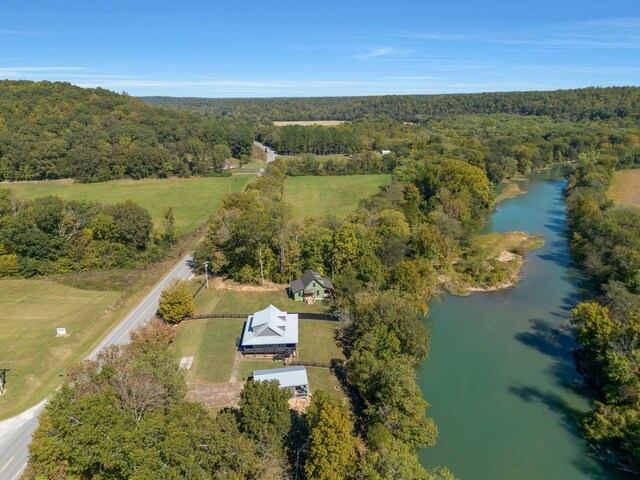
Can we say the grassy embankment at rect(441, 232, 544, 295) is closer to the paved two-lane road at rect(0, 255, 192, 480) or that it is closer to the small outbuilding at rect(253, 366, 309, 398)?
the small outbuilding at rect(253, 366, 309, 398)

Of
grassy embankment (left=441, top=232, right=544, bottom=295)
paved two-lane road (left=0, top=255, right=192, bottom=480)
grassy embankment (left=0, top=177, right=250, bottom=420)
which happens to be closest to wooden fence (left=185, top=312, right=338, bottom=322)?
paved two-lane road (left=0, top=255, right=192, bottom=480)

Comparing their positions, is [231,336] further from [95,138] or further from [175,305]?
[95,138]

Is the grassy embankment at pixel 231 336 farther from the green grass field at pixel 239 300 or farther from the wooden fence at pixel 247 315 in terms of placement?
the wooden fence at pixel 247 315

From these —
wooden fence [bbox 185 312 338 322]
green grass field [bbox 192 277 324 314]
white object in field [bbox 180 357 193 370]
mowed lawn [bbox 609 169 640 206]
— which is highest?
mowed lawn [bbox 609 169 640 206]

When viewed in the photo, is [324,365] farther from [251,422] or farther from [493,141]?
[493,141]

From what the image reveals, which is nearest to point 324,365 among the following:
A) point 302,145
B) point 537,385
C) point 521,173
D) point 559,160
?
point 537,385

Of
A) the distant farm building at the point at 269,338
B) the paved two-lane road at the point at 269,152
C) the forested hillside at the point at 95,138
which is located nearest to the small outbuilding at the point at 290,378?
the distant farm building at the point at 269,338

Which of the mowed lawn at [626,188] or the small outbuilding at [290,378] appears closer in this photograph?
the small outbuilding at [290,378]
